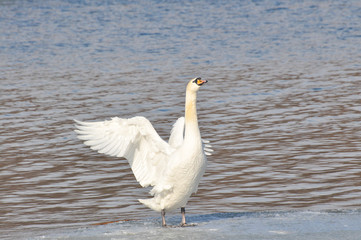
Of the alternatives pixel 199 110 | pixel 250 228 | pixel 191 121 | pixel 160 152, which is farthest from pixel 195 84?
pixel 199 110

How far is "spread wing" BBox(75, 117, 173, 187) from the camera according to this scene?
920cm

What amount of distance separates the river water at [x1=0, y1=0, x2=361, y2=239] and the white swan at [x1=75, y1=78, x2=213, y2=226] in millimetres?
589

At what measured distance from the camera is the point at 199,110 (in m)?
16.6

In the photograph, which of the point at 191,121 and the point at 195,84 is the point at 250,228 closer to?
the point at 191,121

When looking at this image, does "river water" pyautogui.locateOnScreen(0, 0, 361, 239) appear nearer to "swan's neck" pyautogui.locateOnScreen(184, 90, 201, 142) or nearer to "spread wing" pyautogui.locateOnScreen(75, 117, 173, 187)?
"spread wing" pyautogui.locateOnScreen(75, 117, 173, 187)

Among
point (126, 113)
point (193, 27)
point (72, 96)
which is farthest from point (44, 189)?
point (193, 27)

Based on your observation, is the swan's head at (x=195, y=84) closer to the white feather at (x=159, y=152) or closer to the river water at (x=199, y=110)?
the white feather at (x=159, y=152)

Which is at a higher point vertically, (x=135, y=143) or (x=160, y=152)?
(x=135, y=143)

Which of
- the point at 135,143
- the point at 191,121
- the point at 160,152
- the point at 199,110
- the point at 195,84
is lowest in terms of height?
the point at 199,110

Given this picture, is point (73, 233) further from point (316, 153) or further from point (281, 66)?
point (281, 66)

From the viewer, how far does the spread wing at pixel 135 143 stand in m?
9.20

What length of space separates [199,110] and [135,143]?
7.34m

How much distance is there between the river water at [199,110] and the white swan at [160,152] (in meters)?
0.59

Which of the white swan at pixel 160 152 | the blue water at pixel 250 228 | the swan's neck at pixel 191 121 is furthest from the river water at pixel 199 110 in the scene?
the swan's neck at pixel 191 121
